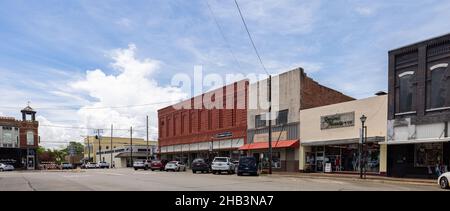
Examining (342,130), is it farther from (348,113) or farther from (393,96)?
(393,96)

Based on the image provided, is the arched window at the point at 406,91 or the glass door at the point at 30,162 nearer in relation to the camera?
the arched window at the point at 406,91

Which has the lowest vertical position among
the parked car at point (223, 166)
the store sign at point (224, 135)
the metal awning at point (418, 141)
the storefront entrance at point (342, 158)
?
the parked car at point (223, 166)

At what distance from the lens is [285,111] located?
4419cm

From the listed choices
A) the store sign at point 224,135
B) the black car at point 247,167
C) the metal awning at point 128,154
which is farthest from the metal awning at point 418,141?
the metal awning at point 128,154

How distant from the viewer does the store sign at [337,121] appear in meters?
35.8

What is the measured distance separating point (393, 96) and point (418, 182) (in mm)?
7611

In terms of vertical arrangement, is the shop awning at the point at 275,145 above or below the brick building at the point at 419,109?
below

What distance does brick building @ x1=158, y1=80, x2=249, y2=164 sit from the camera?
2041 inches

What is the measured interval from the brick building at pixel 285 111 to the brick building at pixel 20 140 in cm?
4565

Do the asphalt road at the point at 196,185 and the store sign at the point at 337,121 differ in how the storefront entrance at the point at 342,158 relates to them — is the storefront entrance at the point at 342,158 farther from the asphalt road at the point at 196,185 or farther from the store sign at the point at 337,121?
A: the asphalt road at the point at 196,185

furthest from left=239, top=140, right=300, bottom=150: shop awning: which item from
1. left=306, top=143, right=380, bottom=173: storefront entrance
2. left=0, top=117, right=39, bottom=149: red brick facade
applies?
left=0, top=117, right=39, bottom=149: red brick facade

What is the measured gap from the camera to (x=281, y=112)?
44.7 metres

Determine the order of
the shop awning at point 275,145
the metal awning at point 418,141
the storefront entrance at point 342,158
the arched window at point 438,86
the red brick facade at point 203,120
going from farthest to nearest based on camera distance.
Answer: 1. the red brick facade at point 203,120
2. the shop awning at point 275,145
3. the storefront entrance at point 342,158
4. the arched window at point 438,86
5. the metal awning at point 418,141
